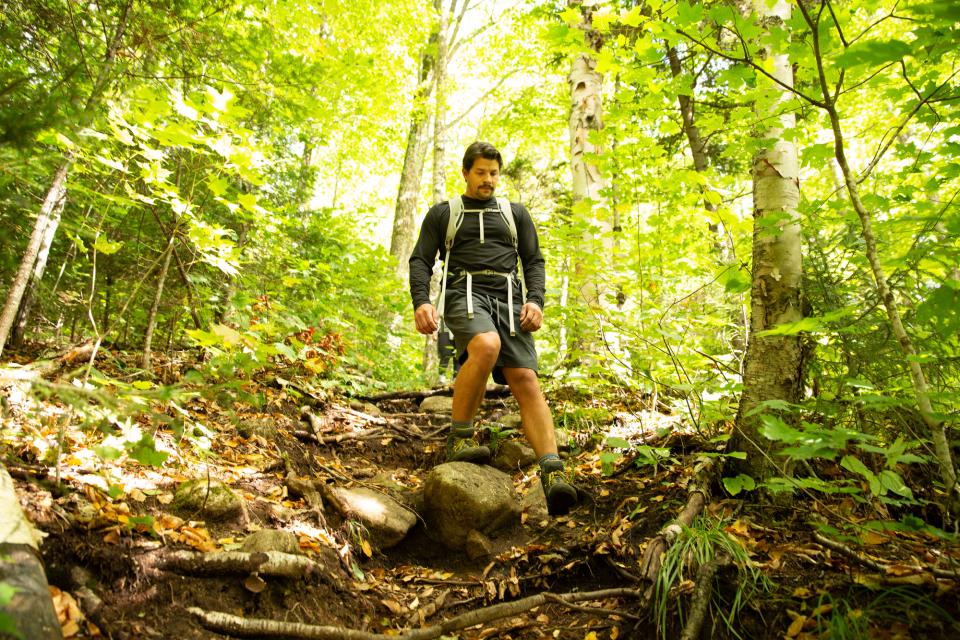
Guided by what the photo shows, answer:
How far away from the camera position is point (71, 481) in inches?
84.7

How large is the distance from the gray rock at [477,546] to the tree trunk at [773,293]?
5.17ft

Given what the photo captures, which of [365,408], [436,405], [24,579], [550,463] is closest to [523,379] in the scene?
[550,463]

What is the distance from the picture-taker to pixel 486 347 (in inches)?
128

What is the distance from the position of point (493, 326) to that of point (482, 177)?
116 cm

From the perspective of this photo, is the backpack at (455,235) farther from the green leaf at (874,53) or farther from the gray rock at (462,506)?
the green leaf at (874,53)

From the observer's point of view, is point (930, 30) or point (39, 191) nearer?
point (930, 30)

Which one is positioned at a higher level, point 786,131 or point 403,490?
point 786,131

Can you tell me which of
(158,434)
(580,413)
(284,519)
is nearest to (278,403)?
(158,434)

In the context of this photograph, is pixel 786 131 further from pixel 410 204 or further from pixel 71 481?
pixel 410 204

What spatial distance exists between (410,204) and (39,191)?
26.1ft

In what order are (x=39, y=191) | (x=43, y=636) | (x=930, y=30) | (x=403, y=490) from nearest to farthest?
(x=43, y=636) < (x=930, y=30) < (x=403, y=490) < (x=39, y=191)

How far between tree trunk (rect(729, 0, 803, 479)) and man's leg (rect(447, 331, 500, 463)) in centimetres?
154

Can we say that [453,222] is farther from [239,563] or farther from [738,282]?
[239,563]

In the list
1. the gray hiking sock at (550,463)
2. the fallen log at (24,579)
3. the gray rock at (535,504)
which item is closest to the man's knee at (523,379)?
the gray hiking sock at (550,463)
